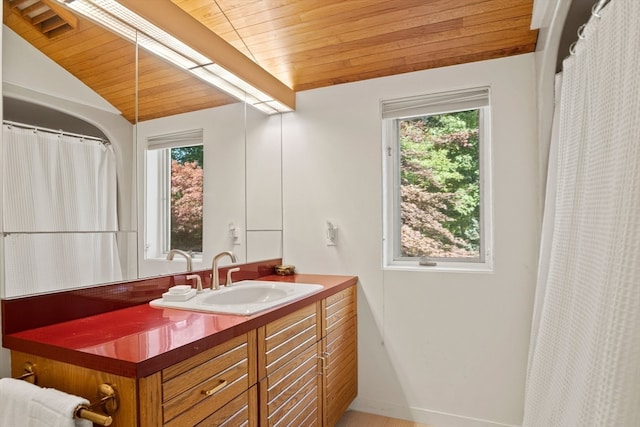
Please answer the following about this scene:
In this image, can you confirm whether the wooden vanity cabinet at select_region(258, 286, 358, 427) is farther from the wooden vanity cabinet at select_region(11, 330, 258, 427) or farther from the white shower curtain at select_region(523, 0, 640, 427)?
the white shower curtain at select_region(523, 0, 640, 427)

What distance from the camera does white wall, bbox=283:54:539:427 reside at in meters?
2.05

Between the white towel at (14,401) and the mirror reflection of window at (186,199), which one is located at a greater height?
the mirror reflection of window at (186,199)

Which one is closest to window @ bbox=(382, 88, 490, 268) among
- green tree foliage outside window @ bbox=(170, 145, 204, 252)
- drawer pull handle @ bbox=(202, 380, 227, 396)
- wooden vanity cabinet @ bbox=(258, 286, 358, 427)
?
wooden vanity cabinet @ bbox=(258, 286, 358, 427)

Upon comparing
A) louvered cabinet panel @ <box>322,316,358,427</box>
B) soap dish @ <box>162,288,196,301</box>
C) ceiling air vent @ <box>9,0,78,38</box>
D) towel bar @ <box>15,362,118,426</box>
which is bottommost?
louvered cabinet panel @ <box>322,316,358,427</box>

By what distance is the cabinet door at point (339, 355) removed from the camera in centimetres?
193

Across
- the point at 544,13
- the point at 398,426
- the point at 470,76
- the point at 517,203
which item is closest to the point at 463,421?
the point at 398,426

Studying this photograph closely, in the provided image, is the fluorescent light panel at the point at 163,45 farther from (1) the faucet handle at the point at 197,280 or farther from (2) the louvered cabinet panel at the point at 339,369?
(2) the louvered cabinet panel at the point at 339,369

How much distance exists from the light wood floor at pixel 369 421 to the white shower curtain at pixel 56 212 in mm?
1625

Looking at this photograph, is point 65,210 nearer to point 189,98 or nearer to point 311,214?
point 189,98

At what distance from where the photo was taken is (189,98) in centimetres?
192

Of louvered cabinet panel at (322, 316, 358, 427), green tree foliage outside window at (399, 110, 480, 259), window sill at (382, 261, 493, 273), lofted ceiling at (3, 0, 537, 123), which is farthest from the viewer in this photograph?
green tree foliage outside window at (399, 110, 480, 259)

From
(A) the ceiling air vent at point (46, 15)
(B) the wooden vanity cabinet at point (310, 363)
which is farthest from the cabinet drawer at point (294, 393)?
(A) the ceiling air vent at point (46, 15)

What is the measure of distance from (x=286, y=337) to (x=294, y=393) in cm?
27

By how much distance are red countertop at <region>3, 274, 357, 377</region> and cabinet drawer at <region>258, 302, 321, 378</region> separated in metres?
0.06
